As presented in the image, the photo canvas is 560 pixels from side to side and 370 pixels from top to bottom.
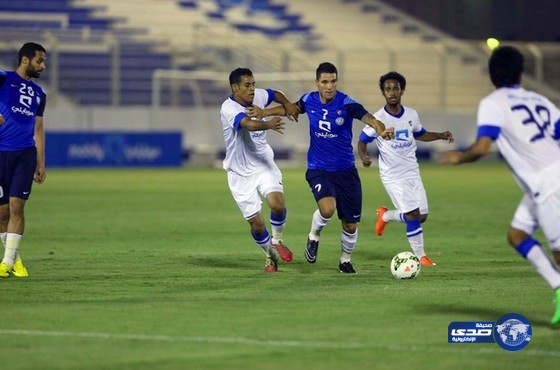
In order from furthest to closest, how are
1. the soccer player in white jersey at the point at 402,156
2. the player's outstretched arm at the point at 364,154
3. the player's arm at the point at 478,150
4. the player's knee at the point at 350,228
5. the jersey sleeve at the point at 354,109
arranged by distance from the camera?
the soccer player in white jersey at the point at 402,156
the player's outstretched arm at the point at 364,154
the player's knee at the point at 350,228
the jersey sleeve at the point at 354,109
the player's arm at the point at 478,150

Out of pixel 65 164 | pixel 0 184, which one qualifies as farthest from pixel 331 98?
pixel 65 164

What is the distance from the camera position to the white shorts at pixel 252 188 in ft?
43.8

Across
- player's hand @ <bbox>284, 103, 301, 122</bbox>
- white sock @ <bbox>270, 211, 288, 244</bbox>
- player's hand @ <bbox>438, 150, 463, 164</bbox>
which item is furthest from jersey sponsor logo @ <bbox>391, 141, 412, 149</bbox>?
player's hand @ <bbox>438, 150, 463, 164</bbox>

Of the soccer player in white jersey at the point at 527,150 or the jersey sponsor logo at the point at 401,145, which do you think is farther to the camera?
the jersey sponsor logo at the point at 401,145

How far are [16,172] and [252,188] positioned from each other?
263 cm

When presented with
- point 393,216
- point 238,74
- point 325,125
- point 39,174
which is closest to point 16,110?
point 39,174

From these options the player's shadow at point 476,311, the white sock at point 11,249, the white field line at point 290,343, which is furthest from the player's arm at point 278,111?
the white field line at point 290,343

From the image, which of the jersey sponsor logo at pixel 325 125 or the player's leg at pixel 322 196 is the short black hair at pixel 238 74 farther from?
the player's leg at pixel 322 196

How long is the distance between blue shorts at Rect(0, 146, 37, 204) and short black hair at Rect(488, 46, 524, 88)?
5.55 m

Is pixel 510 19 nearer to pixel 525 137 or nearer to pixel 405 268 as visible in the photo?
pixel 405 268

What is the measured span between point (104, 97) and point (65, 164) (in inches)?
141

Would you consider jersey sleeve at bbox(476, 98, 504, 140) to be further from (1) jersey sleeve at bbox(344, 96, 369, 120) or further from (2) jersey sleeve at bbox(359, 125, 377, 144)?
(2) jersey sleeve at bbox(359, 125, 377, 144)

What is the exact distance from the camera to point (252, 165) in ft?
44.4

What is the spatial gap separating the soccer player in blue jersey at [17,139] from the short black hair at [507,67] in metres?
5.34
